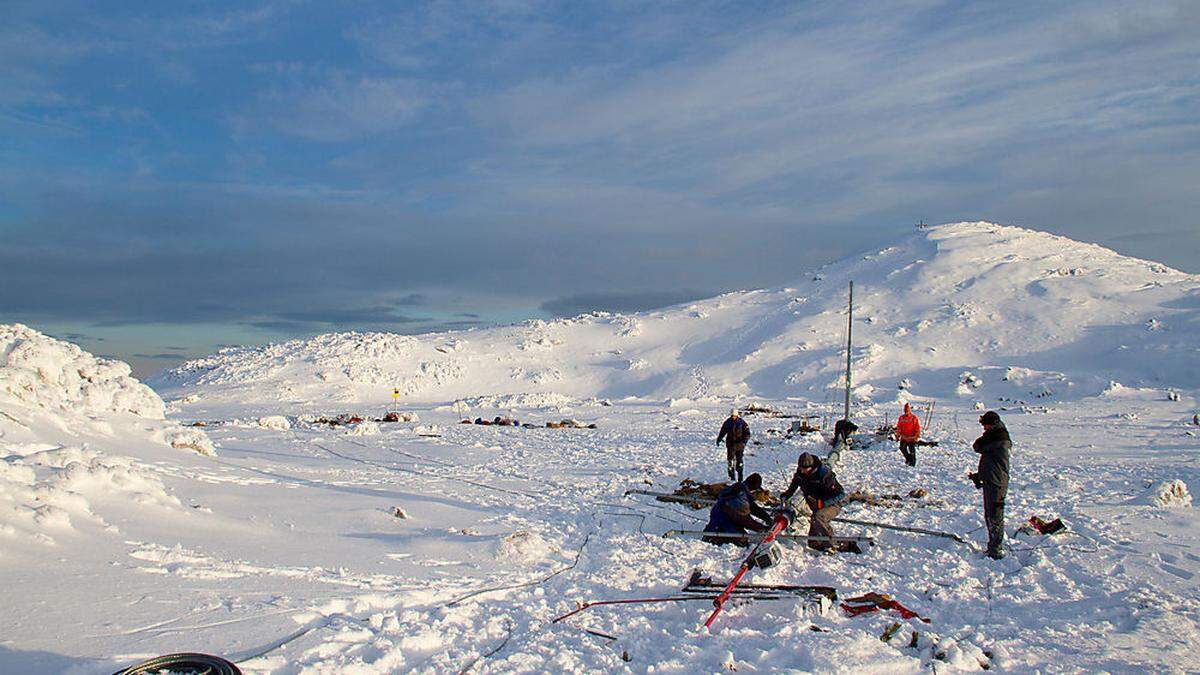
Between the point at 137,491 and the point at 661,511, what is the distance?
770cm

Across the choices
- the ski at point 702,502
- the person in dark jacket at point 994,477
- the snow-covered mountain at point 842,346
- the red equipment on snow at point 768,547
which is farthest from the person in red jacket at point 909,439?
the snow-covered mountain at point 842,346

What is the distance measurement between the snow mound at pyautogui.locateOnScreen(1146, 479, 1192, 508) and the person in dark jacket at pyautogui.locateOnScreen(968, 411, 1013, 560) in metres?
4.02

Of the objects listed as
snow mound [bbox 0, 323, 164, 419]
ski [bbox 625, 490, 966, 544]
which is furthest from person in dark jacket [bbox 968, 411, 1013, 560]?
snow mound [bbox 0, 323, 164, 419]

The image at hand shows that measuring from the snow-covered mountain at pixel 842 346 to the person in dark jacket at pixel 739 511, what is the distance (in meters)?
26.3

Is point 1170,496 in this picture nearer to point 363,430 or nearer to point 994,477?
point 994,477

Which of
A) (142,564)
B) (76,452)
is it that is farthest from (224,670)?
(76,452)

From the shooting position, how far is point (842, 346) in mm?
41031

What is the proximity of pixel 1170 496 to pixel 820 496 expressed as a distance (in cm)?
642

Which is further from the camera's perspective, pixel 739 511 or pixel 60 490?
pixel 739 511

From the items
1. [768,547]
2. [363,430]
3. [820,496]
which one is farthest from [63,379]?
[820,496]

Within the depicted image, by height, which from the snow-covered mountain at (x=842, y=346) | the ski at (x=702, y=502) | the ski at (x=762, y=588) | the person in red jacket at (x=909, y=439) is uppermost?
the snow-covered mountain at (x=842, y=346)

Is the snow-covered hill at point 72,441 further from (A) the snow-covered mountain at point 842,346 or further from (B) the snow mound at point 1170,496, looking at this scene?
(A) the snow-covered mountain at point 842,346

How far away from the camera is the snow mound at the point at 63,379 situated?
11695 millimetres

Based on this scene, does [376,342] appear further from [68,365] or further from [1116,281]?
[1116,281]
